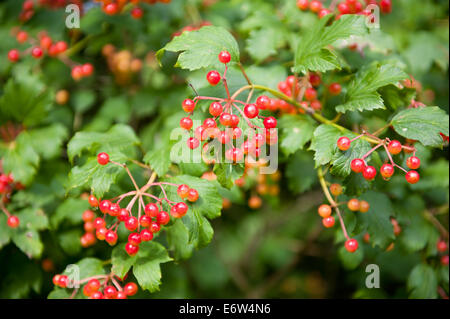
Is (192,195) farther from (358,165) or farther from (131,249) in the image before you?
(358,165)

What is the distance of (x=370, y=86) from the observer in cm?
132

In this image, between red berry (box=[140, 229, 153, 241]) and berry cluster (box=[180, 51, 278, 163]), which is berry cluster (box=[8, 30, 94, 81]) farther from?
red berry (box=[140, 229, 153, 241])

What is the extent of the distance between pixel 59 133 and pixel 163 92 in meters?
0.60

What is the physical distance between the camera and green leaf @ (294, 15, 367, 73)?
129cm

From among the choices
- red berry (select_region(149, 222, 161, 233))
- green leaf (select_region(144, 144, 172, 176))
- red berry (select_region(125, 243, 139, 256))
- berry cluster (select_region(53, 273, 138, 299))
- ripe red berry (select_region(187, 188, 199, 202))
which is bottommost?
berry cluster (select_region(53, 273, 138, 299))

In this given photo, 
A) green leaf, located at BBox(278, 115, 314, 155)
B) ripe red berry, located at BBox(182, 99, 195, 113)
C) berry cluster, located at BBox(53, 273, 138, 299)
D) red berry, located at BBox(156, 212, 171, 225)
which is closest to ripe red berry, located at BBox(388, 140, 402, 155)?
green leaf, located at BBox(278, 115, 314, 155)

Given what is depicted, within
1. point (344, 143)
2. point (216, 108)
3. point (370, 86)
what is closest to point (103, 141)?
point (216, 108)

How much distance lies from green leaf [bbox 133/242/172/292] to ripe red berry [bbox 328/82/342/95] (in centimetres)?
95

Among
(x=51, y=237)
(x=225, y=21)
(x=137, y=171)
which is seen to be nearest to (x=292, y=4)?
(x=225, y=21)

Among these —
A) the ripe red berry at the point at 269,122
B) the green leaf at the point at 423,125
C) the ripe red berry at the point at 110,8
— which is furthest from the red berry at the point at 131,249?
the ripe red berry at the point at 110,8

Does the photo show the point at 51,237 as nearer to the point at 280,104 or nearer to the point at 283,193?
the point at 280,104

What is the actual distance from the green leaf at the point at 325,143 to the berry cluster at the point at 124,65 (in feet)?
4.56

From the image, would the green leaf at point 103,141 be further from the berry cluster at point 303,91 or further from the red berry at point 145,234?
the berry cluster at point 303,91

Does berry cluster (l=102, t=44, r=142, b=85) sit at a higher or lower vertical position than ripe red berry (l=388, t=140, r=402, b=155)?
lower
